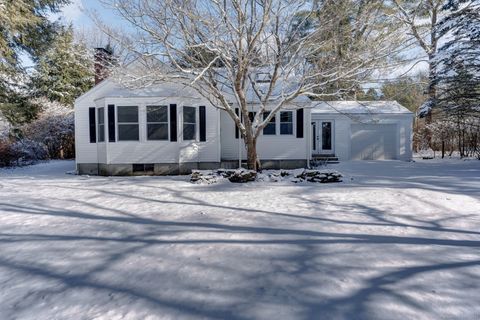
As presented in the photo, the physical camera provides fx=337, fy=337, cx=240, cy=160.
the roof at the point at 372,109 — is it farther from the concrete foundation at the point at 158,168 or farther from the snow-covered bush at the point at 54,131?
the snow-covered bush at the point at 54,131

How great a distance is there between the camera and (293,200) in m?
6.83

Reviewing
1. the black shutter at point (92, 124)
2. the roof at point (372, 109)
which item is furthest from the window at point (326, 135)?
the black shutter at point (92, 124)

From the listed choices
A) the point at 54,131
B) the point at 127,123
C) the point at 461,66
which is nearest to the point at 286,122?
the point at 127,123

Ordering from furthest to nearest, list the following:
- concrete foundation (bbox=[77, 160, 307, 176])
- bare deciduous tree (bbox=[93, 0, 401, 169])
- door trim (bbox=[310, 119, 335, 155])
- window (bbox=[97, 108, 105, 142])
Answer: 1. door trim (bbox=[310, 119, 335, 155])
2. window (bbox=[97, 108, 105, 142])
3. concrete foundation (bbox=[77, 160, 307, 176])
4. bare deciduous tree (bbox=[93, 0, 401, 169])

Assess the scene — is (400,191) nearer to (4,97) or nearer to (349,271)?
(349,271)

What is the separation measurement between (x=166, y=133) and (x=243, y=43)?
478 centimetres

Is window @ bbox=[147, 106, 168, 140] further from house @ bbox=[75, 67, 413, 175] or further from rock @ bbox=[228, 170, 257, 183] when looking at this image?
rock @ bbox=[228, 170, 257, 183]

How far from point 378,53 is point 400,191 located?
423 centimetres

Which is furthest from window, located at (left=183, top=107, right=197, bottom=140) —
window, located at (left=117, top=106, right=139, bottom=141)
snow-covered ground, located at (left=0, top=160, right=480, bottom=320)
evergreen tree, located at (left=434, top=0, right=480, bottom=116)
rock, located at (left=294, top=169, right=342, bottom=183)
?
evergreen tree, located at (left=434, top=0, right=480, bottom=116)

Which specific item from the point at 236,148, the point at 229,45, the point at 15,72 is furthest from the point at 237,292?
the point at 15,72

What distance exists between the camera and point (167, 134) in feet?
41.0

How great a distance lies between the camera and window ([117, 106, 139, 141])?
1235 cm

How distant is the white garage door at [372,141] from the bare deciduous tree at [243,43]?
7.96m

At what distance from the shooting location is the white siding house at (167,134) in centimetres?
1235
